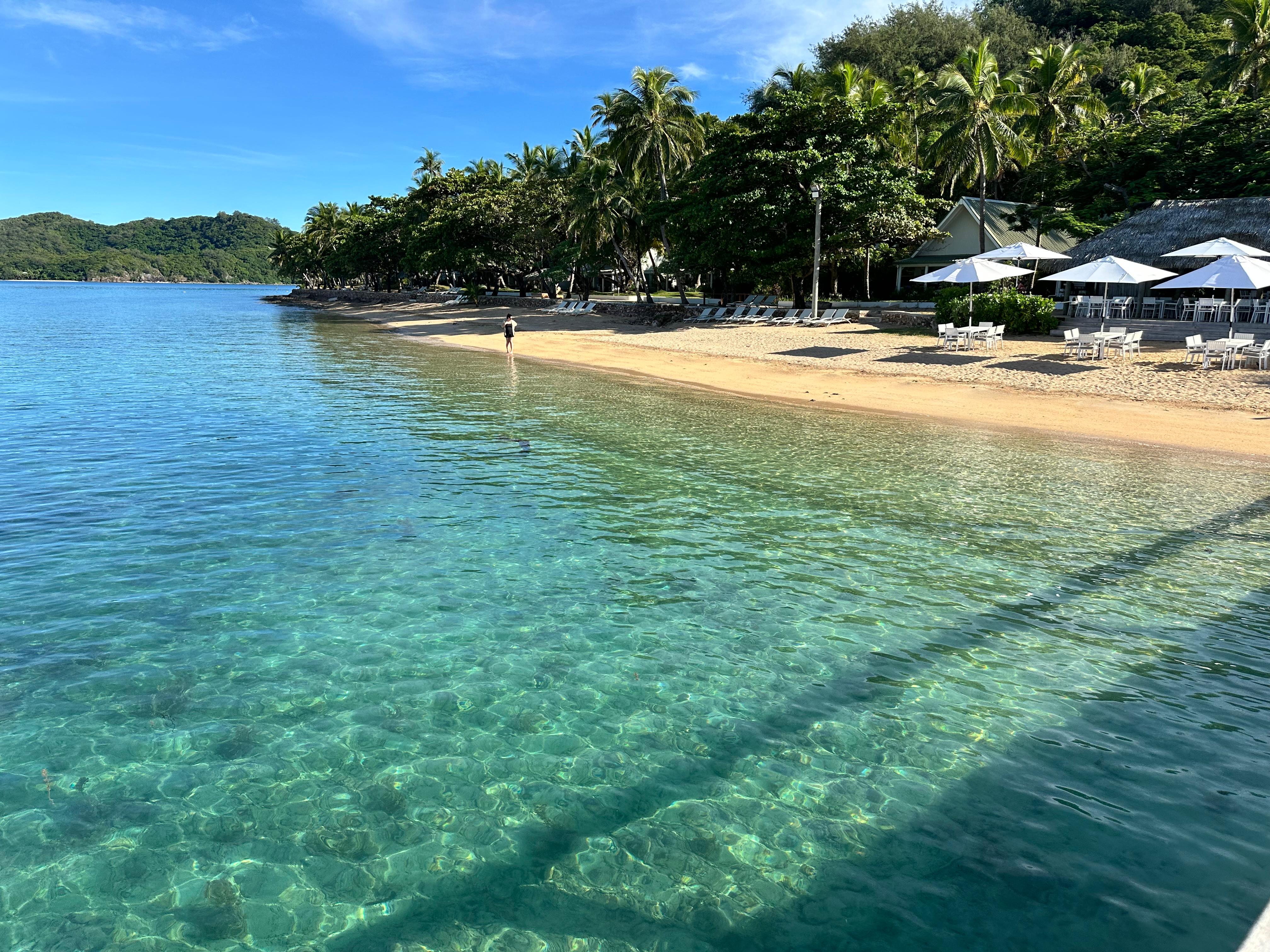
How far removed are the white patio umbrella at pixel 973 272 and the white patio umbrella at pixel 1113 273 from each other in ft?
5.54

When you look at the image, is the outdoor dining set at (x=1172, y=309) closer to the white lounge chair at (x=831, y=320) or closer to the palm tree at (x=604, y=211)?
the white lounge chair at (x=831, y=320)

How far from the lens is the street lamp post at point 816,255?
3175 centimetres

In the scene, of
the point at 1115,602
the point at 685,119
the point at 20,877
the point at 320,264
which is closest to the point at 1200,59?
the point at 685,119

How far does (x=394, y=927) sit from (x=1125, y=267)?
80.0 ft

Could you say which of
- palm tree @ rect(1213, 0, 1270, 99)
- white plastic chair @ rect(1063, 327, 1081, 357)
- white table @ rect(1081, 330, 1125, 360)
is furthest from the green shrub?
palm tree @ rect(1213, 0, 1270, 99)

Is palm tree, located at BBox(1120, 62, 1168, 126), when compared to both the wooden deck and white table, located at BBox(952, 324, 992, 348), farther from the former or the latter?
white table, located at BBox(952, 324, 992, 348)

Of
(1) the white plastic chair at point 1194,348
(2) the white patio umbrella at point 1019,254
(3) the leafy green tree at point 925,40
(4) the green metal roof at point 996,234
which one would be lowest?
(1) the white plastic chair at point 1194,348

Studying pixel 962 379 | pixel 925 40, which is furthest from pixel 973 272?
pixel 925 40

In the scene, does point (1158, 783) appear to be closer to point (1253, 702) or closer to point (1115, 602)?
point (1253, 702)

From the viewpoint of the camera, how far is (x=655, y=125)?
41500 mm

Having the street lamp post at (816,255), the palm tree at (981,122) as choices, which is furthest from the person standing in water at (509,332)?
the palm tree at (981,122)

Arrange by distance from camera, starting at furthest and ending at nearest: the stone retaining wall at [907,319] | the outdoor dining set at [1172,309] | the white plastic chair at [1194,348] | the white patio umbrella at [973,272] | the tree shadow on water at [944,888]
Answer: the stone retaining wall at [907,319]
the outdoor dining set at [1172,309]
the white patio umbrella at [973,272]
the white plastic chair at [1194,348]
the tree shadow on water at [944,888]

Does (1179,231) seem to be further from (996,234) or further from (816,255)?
(816,255)

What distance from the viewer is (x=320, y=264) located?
110 meters
